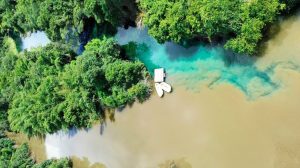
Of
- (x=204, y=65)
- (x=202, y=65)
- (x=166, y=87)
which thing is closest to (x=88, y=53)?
(x=166, y=87)

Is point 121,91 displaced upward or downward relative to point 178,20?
downward

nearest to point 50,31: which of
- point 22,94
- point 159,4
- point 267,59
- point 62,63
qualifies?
point 62,63

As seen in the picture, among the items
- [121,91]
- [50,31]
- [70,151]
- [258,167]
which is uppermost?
[50,31]

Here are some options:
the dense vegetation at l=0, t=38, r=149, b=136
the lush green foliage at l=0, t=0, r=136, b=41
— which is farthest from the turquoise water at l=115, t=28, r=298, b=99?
the lush green foliage at l=0, t=0, r=136, b=41

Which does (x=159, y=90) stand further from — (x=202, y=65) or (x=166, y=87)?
(x=202, y=65)

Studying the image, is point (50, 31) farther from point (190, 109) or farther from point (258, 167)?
point (258, 167)

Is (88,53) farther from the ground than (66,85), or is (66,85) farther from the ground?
(88,53)
